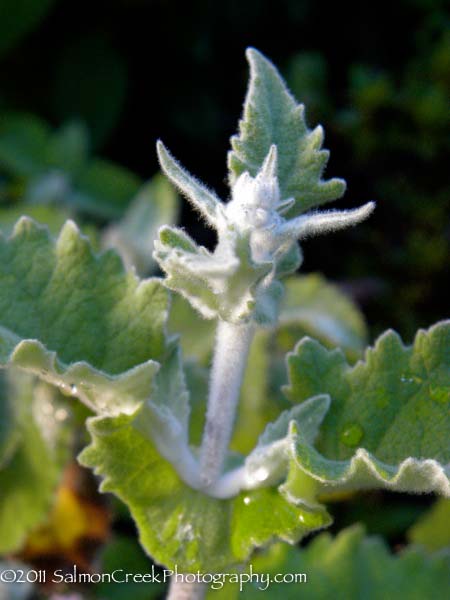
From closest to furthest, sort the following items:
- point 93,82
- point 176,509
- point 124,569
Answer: point 176,509
point 124,569
point 93,82

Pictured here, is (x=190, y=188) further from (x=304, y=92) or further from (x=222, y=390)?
(x=304, y=92)

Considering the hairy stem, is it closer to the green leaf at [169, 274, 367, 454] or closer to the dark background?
the green leaf at [169, 274, 367, 454]

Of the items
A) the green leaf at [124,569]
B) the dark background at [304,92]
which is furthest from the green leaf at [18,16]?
the green leaf at [124,569]

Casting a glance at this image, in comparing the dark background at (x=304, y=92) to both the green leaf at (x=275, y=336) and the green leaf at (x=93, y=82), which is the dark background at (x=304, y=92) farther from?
the green leaf at (x=275, y=336)

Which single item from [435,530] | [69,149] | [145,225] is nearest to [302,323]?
[145,225]

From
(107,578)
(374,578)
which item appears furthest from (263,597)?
(107,578)

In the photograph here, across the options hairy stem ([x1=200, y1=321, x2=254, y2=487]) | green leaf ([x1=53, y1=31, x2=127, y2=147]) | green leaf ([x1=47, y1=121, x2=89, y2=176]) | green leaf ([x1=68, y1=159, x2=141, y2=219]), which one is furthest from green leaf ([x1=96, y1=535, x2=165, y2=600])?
green leaf ([x1=53, y1=31, x2=127, y2=147])
